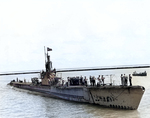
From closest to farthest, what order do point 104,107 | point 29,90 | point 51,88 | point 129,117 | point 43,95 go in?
1. point 129,117
2. point 104,107
3. point 51,88
4. point 43,95
5. point 29,90

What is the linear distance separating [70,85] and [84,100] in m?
4.61

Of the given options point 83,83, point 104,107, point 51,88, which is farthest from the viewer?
point 51,88

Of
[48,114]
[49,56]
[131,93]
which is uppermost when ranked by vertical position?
[49,56]

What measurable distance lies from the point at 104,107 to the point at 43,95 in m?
17.2

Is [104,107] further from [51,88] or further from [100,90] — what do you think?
[51,88]

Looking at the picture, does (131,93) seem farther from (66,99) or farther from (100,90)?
(66,99)

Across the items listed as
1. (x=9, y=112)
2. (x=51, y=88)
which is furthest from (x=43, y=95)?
(x=9, y=112)

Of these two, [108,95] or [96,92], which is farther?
[96,92]

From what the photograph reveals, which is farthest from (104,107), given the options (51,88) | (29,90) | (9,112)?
(29,90)

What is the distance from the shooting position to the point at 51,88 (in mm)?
39625

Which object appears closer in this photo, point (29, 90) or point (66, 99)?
point (66, 99)

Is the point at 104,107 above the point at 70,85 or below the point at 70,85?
below

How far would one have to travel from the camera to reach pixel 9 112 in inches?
1139

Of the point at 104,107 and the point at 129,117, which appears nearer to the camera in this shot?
the point at 129,117
